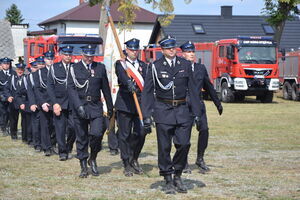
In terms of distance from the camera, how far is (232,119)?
2203 cm

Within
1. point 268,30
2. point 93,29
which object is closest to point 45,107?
point 268,30

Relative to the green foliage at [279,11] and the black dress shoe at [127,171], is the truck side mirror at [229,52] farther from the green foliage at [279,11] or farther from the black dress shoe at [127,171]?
the black dress shoe at [127,171]

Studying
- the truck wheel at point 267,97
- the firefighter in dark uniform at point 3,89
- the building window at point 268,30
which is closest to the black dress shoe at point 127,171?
the firefighter in dark uniform at point 3,89

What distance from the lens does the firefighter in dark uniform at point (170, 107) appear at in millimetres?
9078

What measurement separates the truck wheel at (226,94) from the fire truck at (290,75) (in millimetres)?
3564

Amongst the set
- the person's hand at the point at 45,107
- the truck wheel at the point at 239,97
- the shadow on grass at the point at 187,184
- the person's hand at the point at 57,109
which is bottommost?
the truck wheel at the point at 239,97

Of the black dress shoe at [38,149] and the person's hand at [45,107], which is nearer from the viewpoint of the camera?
the person's hand at [45,107]

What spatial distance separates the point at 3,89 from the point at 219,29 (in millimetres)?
45332

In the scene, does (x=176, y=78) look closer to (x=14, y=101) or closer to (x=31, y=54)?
(x=14, y=101)

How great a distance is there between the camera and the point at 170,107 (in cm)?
910

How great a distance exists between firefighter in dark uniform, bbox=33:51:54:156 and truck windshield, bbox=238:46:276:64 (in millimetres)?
17584

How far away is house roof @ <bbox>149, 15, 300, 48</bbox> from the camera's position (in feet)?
195

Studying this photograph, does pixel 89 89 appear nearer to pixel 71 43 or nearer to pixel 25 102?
pixel 25 102

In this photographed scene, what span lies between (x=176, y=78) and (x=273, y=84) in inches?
863
